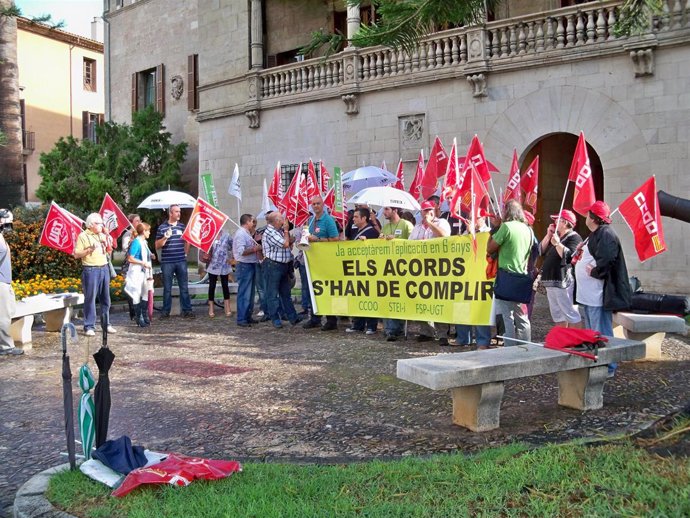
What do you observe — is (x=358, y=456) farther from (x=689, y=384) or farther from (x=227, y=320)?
(x=227, y=320)

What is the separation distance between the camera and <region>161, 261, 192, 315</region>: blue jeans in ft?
44.0

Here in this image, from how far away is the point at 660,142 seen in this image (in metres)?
15.4

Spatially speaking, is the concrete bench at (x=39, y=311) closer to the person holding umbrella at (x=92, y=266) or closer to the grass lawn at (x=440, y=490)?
the person holding umbrella at (x=92, y=266)

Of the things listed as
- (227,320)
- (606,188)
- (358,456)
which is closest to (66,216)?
(227,320)

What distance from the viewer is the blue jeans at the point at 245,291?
12773mm

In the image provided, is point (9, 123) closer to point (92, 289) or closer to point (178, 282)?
point (178, 282)

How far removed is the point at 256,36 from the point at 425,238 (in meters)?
14.8

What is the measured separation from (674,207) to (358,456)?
148 inches

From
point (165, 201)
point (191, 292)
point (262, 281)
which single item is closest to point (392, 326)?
point (262, 281)

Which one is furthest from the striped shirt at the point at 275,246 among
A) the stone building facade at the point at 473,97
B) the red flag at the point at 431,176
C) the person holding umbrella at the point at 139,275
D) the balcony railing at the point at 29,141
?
the balcony railing at the point at 29,141

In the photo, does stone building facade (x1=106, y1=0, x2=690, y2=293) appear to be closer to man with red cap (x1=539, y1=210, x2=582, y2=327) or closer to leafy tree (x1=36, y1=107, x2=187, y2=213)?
leafy tree (x1=36, y1=107, x2=187, y2=213)

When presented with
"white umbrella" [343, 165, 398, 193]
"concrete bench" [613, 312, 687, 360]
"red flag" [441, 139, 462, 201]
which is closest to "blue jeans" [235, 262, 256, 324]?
"white umbrella" [343, 165, 398, 193]

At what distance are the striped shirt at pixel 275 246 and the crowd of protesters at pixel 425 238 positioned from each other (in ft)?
0.06

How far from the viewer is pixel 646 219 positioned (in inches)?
347
